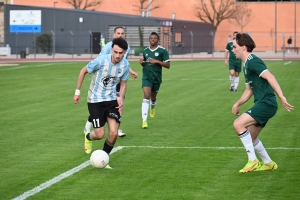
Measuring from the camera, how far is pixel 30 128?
15.6 m

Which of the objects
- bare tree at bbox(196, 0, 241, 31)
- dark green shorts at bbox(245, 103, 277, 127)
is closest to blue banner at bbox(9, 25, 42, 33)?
bare tree at bbox(196, 0, 241, 31)

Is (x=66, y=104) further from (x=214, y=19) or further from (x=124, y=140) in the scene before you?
(x=214, y=19)

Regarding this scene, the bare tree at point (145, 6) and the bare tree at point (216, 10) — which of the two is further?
the bare tree at point (145, 6)

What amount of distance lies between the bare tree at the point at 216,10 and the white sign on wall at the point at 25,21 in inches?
854

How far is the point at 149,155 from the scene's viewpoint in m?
11.9

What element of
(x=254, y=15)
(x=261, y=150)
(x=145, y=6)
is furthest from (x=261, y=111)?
(x=145, y=6)

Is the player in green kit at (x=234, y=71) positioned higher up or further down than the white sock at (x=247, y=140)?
higher up

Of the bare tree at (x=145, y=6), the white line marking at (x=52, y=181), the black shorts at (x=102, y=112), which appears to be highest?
the bare tree at (x=145, y=6)

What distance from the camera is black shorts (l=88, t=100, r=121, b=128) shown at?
1084cm

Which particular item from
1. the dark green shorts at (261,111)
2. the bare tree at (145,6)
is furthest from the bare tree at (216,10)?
the dark green shorts at (261,111)

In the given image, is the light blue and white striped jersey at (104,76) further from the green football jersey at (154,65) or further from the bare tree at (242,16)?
the bare tree at (242,16)

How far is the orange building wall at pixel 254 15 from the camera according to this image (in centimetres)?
8262

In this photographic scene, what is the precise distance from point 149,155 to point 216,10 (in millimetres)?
74101

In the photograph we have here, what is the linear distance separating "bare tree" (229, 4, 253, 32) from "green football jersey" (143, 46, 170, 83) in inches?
2645
